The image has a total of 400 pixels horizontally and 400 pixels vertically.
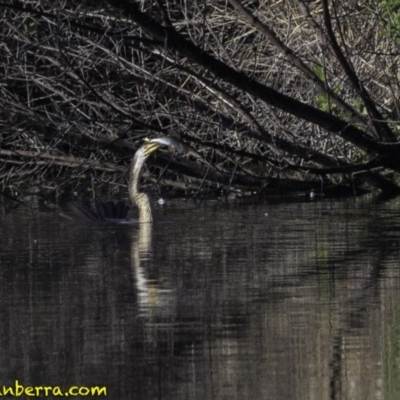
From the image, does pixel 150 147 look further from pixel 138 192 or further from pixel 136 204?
pixel 136 204

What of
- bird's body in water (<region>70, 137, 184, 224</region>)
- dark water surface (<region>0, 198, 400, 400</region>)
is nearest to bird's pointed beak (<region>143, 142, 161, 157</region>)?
bird's body in water (<region>70, 137, 184, 224</region>)

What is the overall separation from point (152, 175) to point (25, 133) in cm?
181

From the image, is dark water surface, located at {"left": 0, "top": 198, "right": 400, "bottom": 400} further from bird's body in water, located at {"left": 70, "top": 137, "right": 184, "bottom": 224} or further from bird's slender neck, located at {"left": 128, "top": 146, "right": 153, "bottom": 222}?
bird's slender neck, located at {"left": 128, "top": 146, "right": 153, "bottom": 222}

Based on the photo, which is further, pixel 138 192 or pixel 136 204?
pixel 138 192

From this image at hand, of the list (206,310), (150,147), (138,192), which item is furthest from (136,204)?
(206,310)

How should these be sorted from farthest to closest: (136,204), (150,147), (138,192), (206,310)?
(150,147) < (138,192) < (136,204) < (206,310)

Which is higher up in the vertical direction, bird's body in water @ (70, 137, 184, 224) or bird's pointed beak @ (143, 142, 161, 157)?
bird's pointed beak @ (143, 142, 161, 157)

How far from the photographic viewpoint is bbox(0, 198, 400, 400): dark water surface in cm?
548

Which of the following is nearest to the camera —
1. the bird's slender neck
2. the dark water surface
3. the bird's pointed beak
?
the dark water surface

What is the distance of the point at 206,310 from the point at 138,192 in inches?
187

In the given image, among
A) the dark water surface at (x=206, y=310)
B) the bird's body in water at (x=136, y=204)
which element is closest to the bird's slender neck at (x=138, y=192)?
the bird's body in water at (x=136, y=204)

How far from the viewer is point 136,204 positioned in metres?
11.3

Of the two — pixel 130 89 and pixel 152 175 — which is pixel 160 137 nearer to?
pixel 130 89

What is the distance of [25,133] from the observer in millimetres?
12289
